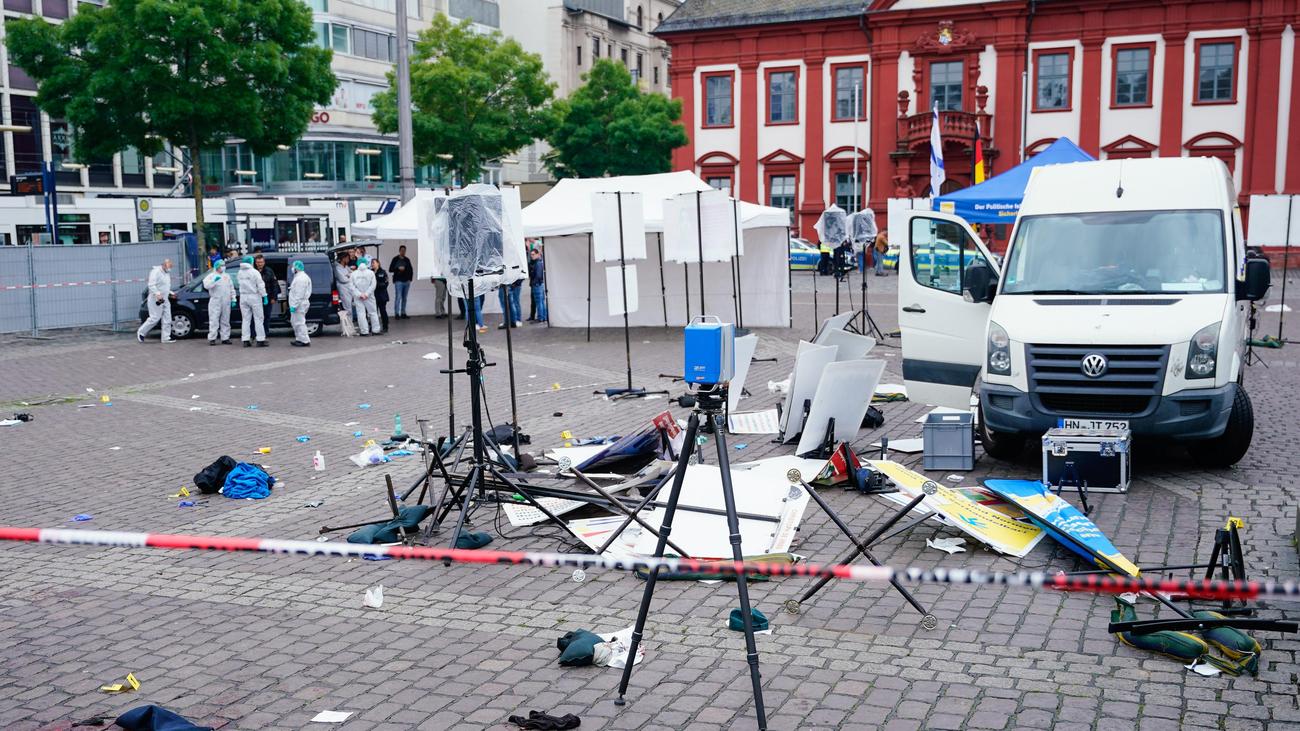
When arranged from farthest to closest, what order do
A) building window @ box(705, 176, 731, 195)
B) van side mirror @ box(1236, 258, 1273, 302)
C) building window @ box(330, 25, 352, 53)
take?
building window @ box(330, 25, 352, 53) → building window @ box(705, 176, 731, 195) → van side mirror @ box(1236, 258, 1273, 302)

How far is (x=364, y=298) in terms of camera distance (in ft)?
78.5

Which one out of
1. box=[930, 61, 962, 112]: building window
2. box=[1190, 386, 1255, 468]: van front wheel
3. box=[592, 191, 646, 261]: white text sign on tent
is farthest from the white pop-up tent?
box=[930, 61, 962, 112]: building window

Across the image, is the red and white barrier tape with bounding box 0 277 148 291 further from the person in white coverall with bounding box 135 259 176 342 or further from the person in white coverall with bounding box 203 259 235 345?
the person in white coverall with bounding box 203 259 235 345

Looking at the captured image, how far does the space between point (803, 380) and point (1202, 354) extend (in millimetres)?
3339

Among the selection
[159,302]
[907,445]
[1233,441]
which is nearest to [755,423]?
[907,445]

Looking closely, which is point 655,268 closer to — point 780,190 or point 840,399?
point 840,399

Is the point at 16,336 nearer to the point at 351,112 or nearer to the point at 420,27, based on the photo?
the point at 351,112

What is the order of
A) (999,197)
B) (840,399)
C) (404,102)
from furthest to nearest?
1. (404,102)
2. (999,197)
3. (840,399)

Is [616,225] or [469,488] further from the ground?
[616,225]

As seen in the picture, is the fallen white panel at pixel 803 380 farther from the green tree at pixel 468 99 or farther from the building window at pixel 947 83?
the green tree at pixel 468 99

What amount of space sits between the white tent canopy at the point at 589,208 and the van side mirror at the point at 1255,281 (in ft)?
38.3

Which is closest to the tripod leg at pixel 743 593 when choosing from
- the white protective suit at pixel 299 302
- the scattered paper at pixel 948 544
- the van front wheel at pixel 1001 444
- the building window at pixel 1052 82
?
the scattered paper at pixel 948 544

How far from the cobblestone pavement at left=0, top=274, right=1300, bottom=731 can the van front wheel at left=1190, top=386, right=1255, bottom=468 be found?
0.46 ft

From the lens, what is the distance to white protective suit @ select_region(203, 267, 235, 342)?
22703 millimetres
